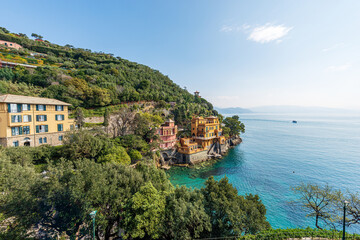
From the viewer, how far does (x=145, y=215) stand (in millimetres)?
9672

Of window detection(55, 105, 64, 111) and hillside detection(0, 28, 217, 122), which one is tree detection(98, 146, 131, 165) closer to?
window detection(55, 105, 64, 111)

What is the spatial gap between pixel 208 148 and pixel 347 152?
149ft

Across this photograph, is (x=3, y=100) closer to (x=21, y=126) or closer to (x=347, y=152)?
(x=21, y=126)

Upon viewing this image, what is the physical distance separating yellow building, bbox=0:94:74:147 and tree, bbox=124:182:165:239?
2049 centimetres

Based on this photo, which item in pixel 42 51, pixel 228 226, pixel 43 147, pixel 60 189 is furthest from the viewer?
pixel 42 51

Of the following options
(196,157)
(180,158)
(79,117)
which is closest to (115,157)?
(79,117)

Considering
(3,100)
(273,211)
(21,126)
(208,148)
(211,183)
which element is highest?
(3,100)

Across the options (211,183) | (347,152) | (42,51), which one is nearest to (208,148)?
(211,183)

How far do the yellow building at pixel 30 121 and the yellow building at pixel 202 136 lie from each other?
84.6ft

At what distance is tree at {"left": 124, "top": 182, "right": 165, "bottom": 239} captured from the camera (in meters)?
9.32

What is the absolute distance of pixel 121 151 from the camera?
22.7 m

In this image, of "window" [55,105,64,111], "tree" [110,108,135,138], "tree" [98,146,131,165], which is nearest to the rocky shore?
"tree" [110,108,135,138]

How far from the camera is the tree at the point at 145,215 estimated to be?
9.32 metres

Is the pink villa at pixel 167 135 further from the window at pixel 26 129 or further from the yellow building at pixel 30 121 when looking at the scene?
the window at pixel 26 129
